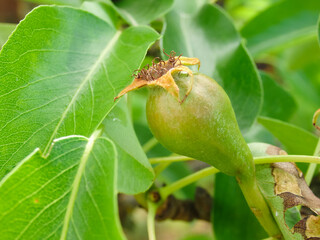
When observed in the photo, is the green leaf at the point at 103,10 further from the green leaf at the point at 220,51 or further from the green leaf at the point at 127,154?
the green leaf at the point at 127,154

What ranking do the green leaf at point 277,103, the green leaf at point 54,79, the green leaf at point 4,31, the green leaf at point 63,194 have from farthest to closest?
1. the green leaf at point 277,103
2. the green leaf at point 4,31
3. the green leaf at point 54,79
4. the green leaf at point 63,194

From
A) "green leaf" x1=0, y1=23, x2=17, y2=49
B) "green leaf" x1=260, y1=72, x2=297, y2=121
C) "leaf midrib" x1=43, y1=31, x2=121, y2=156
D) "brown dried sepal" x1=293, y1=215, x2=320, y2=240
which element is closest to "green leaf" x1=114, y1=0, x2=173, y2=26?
"leaf midrib" x1=43, y1=31, x2=121, y2=156

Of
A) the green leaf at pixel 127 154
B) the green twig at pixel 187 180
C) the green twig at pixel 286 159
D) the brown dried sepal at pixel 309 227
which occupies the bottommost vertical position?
the brown dried sepal at pixel 309 227

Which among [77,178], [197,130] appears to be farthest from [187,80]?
[77,178]

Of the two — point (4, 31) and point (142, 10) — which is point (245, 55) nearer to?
point (142, 10)

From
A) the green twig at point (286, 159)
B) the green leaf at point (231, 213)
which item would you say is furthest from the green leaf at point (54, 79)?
the green leaf at point (231, 213)

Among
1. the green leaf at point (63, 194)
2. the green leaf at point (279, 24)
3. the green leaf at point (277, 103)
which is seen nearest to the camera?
the green leaf at point (63, 194)

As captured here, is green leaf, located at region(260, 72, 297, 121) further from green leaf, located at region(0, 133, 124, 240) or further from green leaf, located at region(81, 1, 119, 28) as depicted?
green leaf, located at region(0, 133, 124, 240)
